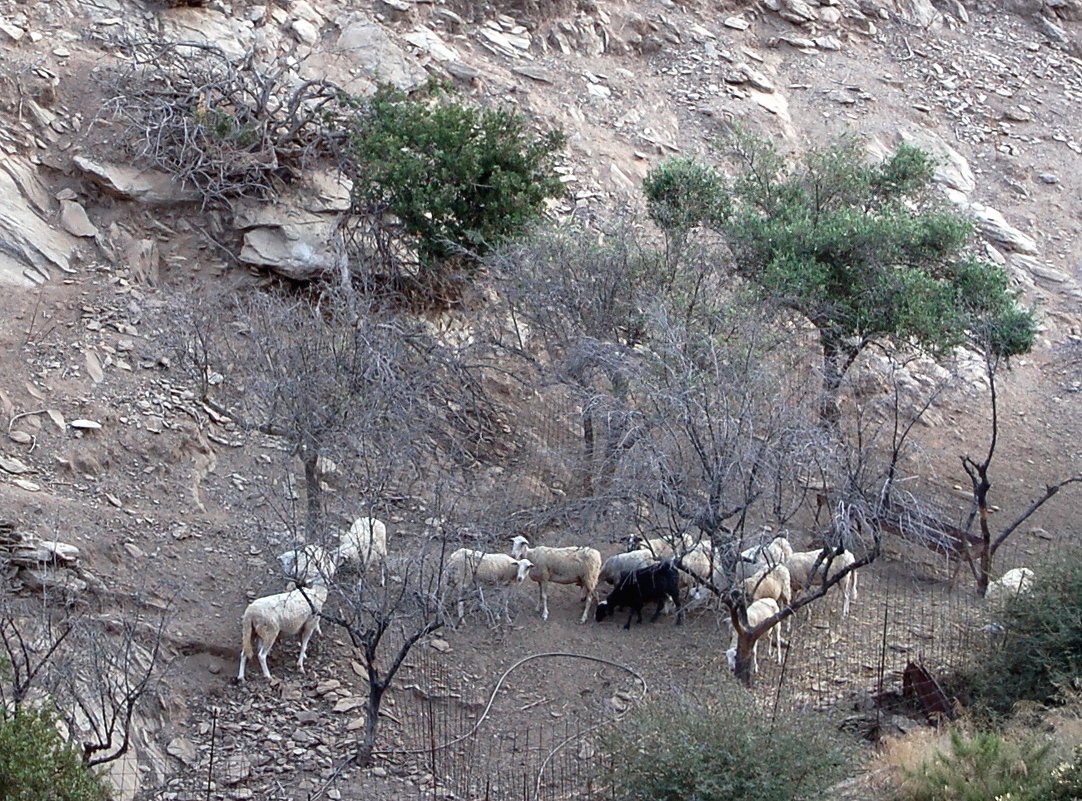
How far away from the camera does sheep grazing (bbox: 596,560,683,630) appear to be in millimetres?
13945

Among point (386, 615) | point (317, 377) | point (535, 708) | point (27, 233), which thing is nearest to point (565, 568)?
point (535, 708)

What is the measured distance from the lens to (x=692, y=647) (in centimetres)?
1369

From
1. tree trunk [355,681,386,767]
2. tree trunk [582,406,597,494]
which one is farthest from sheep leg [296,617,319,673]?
tree trunk [582,406,597,494]

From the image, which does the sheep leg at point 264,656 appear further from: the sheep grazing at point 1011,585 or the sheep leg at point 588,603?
the sheep grazing at point 1011,585

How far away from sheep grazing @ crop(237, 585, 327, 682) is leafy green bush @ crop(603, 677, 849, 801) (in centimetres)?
382

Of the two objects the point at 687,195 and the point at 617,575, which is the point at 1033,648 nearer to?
the point at 617,575

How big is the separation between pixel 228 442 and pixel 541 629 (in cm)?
485

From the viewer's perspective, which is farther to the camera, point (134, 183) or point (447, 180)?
point (134, 183)

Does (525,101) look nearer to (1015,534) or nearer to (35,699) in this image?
(1015,534)

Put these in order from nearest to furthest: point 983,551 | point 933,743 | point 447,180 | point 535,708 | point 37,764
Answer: point 37,764 < point 933,743 < point 535,708 < point 983,551 < point 447,180

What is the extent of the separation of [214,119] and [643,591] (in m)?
9.92

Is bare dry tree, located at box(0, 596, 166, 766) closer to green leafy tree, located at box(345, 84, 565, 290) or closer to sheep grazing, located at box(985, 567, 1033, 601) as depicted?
green leafy tree, located at box(345, 84, 565, 290)

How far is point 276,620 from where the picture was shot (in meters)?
12.6

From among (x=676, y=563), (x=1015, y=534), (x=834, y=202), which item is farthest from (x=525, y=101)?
(x=676, y=563)
